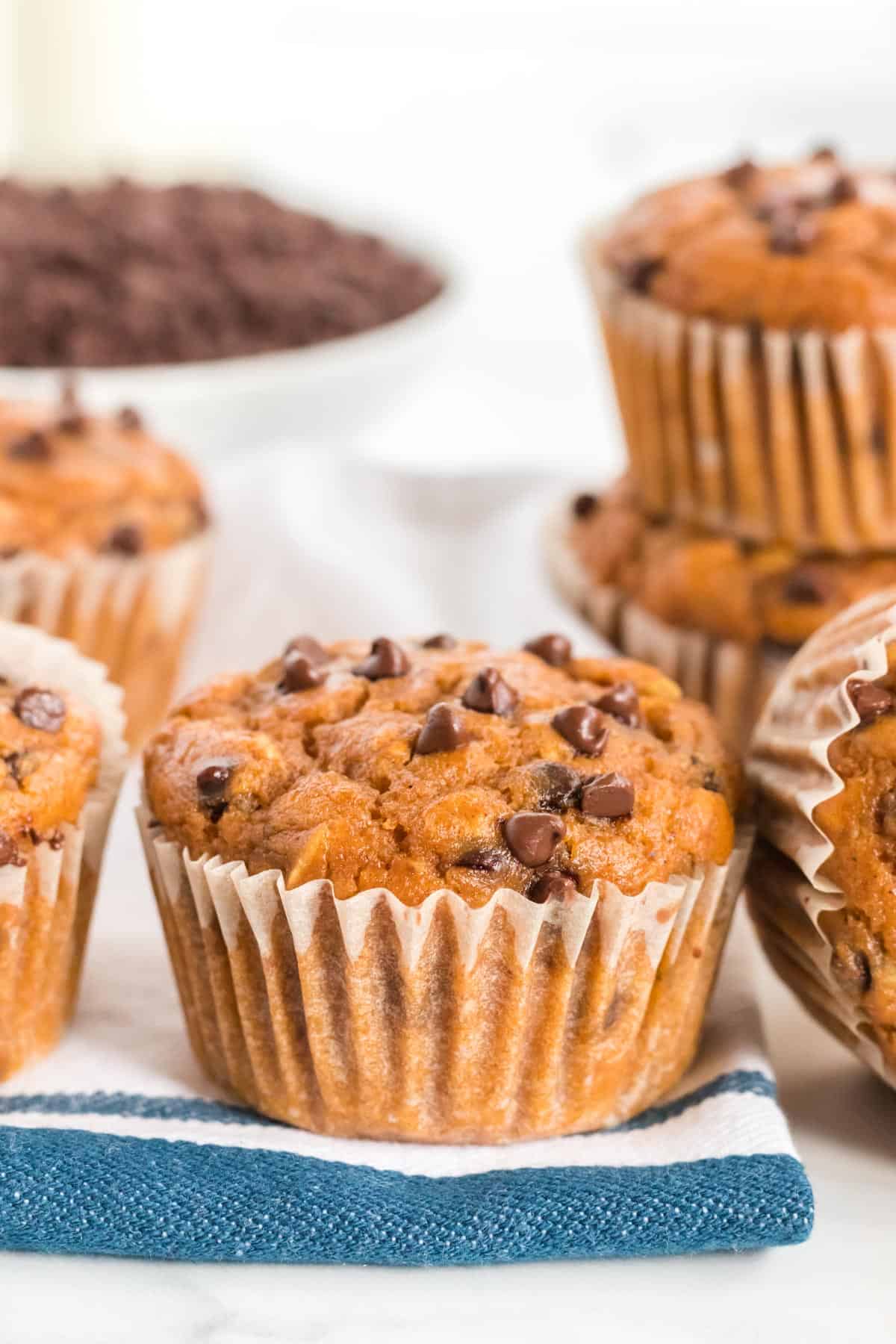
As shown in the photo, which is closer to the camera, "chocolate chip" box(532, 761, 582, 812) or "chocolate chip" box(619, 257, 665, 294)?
"chocolate chip" box(532, 761, 582, 812)

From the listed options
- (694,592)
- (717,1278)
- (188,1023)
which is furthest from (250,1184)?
(694,592)

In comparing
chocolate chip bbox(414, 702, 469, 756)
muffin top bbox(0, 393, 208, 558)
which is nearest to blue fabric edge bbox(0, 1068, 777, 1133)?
chocolate chip bbox(414, 702, 469, 756)

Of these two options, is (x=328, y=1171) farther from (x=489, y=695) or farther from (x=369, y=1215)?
(x=489, y=695)

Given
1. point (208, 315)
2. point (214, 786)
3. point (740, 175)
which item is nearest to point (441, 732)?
point (214, 786)

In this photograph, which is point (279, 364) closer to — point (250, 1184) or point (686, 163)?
point (250, 1184)

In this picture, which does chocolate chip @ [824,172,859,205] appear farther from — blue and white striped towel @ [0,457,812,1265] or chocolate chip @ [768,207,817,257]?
blue and white striped towel @ [0,457,812,1265]
